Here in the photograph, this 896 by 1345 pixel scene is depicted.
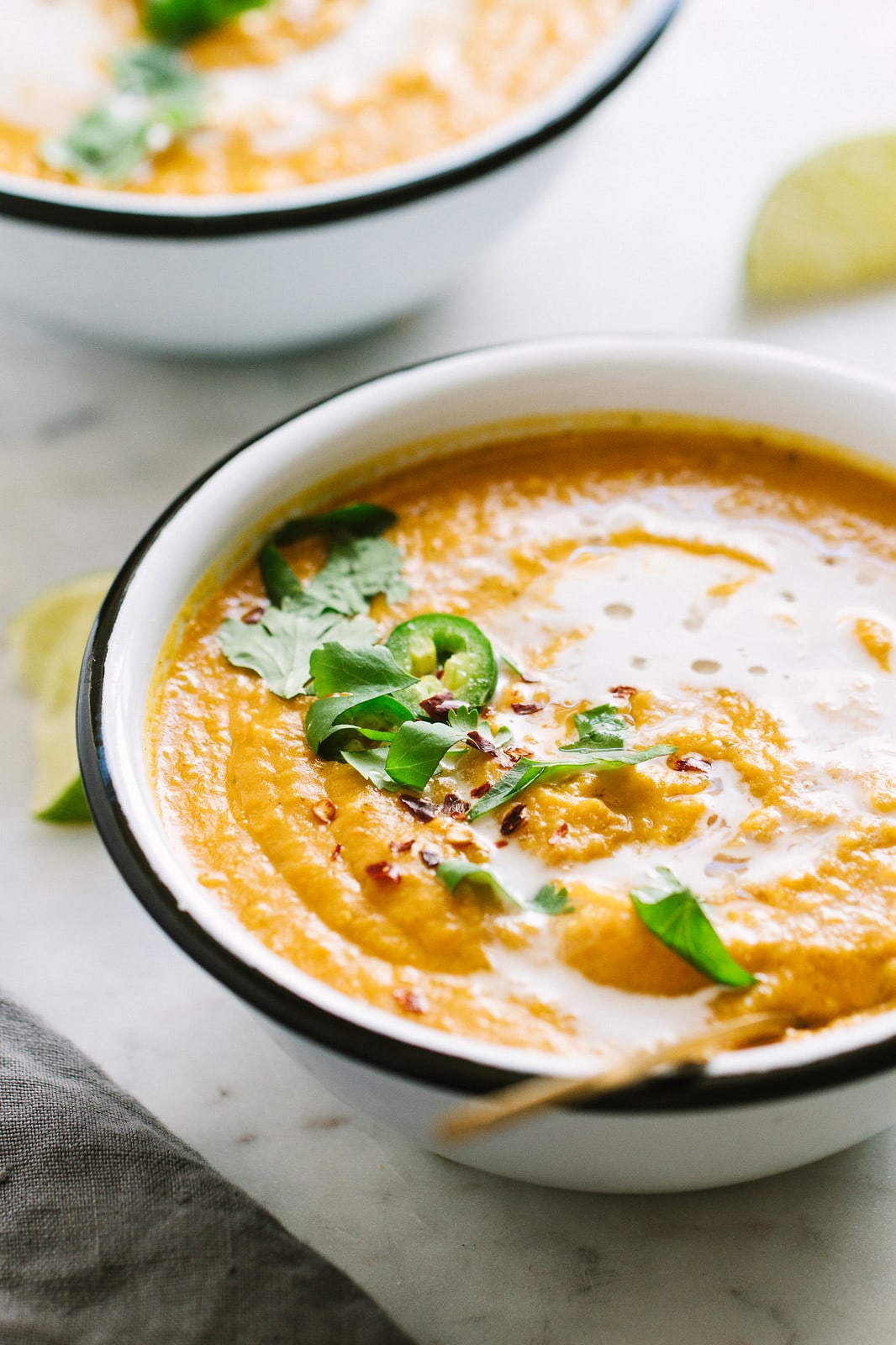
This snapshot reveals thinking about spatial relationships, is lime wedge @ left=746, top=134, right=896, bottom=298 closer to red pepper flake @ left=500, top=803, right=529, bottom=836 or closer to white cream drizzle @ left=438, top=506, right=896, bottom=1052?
white cream drizzle @ left=438, top=506, right=896, bottom=1052

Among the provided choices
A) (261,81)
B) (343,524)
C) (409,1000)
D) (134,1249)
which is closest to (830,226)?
(261,81)

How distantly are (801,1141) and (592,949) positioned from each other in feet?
1.16

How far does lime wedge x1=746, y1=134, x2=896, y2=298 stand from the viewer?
329 cm

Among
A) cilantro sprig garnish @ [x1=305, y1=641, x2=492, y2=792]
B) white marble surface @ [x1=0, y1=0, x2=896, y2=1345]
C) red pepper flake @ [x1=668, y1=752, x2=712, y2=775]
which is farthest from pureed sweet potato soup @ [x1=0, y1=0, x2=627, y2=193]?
red pepper flake @ [x1=668, y1=752, x2=712, y2=775]

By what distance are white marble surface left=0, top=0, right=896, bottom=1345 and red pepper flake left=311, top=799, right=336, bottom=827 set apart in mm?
474

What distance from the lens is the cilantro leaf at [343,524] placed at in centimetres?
254

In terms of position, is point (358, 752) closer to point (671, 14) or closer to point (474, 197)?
point (474, 197)

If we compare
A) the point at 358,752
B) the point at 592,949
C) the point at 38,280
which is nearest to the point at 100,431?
the point at 38,280

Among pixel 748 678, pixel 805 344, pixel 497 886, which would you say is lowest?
pixel 497 886

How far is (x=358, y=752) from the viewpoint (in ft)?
7.15

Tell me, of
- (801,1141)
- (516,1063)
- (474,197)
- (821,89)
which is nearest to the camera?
(516,1063)

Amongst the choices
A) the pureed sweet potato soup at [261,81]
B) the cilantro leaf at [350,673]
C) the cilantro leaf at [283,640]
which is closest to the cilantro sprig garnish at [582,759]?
the cilantro leaf at [350,673]

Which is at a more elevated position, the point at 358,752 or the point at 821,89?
the point at 821,89

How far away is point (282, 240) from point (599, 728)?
51.6 inches
